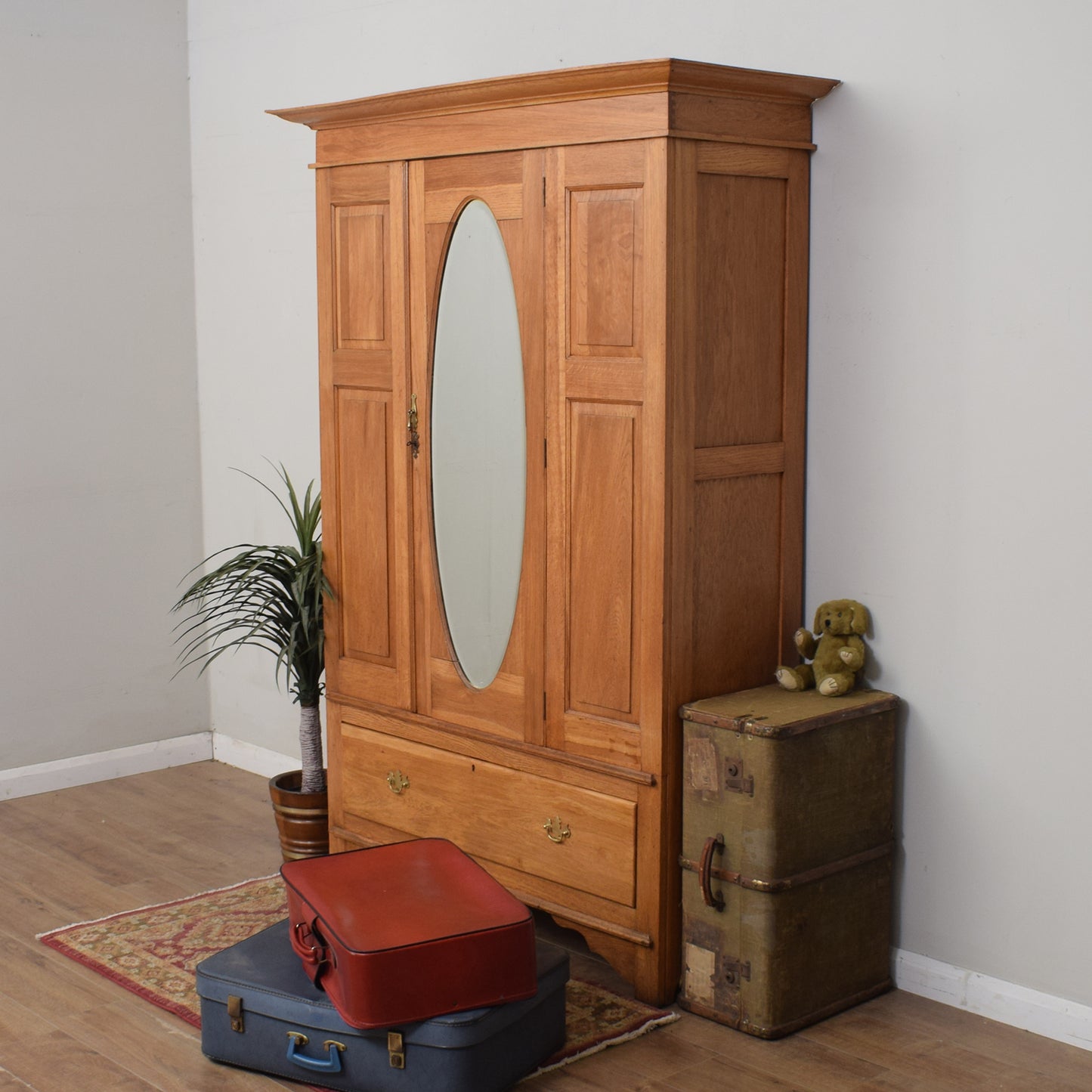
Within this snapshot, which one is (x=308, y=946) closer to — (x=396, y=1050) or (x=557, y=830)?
(x=396, y=1050)

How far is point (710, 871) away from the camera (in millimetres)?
2680

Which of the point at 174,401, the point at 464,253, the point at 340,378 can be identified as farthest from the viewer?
the point at 174,401

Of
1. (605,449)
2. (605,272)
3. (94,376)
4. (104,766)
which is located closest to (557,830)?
(605,449)

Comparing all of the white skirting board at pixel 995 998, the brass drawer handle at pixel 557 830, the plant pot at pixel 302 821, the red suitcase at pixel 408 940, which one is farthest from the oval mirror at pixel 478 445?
the white skirting board at pixel 995 998

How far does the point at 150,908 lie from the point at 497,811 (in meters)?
0.89

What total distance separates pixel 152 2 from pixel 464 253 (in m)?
1.93

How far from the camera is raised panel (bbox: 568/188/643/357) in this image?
2678mm

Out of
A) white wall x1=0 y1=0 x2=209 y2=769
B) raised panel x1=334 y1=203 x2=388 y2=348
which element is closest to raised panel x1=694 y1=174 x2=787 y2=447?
raised panel x1=334 y1=203 x2=388 y2=348

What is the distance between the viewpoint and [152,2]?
429 cm

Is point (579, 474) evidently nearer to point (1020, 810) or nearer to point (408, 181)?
point (408, 181)

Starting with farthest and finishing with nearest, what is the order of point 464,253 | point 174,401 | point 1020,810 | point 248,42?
point 174,401 < point 248,42 < point 464,253 < point 1020,810

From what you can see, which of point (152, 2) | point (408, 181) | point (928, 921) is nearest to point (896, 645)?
point (928, 921)

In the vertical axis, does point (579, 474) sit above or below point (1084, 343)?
below

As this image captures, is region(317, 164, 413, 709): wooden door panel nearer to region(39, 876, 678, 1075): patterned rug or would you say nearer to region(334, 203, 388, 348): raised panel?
region(334, 203, 388, 348): raised panel
